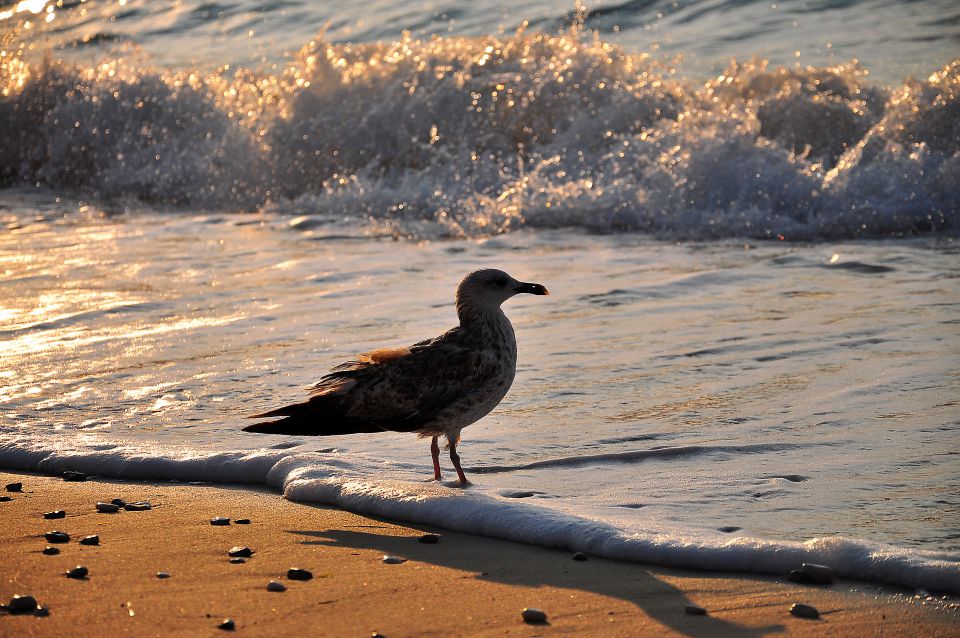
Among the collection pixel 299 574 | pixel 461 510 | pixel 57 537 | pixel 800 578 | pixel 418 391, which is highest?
pixel 418 391

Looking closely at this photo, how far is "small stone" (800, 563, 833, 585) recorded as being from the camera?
402 centimetres

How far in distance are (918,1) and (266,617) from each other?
48.7 ft

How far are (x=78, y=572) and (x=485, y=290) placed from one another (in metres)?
2.13

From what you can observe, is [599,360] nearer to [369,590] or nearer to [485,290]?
[485,290]

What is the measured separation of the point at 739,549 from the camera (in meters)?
4.23

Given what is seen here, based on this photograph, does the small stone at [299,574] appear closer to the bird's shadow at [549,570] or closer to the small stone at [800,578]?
the bird's shadow at [549,570]

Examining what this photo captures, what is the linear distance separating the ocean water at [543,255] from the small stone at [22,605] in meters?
1.55

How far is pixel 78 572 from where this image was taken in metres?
4.05

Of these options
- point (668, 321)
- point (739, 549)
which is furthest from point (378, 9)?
point (739, 549)

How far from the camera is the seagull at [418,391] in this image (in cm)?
518

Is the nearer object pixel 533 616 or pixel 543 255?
pixel 533 616

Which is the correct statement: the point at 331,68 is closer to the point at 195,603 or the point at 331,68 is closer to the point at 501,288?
the point at 501,288

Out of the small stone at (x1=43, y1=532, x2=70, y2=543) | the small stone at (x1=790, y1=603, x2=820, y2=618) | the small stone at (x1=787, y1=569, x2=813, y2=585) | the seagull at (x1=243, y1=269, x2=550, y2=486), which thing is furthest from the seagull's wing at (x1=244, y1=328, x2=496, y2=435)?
the small stone at (x1=790, y1=603, x2=820, y2=618)

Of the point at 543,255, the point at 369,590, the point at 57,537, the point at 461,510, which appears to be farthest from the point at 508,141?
the point at 369,590
